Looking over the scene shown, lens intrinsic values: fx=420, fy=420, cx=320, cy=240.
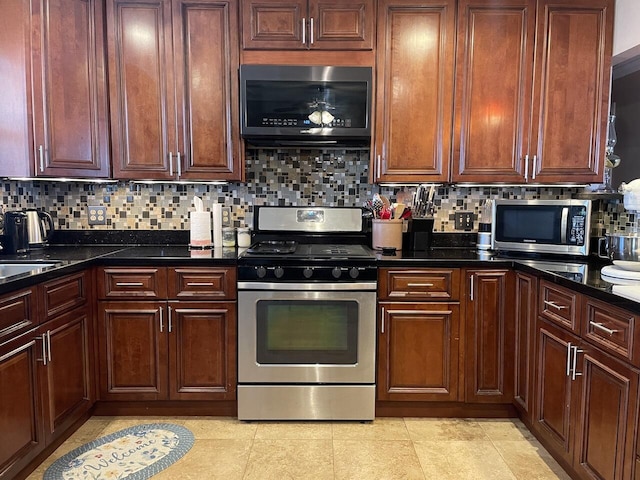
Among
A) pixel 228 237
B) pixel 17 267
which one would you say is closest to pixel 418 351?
pixel 228 237

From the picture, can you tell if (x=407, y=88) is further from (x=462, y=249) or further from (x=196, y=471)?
(x=196, y=471)

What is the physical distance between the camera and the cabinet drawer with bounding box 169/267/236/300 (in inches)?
86.6

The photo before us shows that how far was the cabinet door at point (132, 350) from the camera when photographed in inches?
87.0

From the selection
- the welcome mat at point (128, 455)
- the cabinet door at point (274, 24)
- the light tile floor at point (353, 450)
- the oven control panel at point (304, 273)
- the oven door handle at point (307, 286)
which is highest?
Answer: the cabinet door at point (274, 24)

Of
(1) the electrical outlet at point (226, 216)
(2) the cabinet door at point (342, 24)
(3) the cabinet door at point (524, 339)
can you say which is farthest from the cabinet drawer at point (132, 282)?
(3) the cabinet door at point (524, 339)

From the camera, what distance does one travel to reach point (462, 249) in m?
2.70

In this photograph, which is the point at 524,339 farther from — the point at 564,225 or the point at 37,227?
the point at 37,227

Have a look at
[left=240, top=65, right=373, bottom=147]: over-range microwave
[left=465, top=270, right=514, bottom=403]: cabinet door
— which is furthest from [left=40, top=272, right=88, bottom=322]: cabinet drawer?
[left=465, top=270, right=514, bottom=403]: cabinet door

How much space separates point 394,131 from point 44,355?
80.9 inches

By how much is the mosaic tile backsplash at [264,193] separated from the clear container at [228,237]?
7.5 inches

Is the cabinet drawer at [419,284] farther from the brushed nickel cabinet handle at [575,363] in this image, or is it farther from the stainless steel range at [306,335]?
the brushed nickel cabinet handle at [575,363]

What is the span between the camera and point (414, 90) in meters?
2.39

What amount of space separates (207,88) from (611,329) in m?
2.24

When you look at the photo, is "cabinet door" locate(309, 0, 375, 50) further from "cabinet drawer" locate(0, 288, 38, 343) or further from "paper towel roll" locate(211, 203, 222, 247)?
"cabinet drawer" locate(0, 288, 38, 343)
